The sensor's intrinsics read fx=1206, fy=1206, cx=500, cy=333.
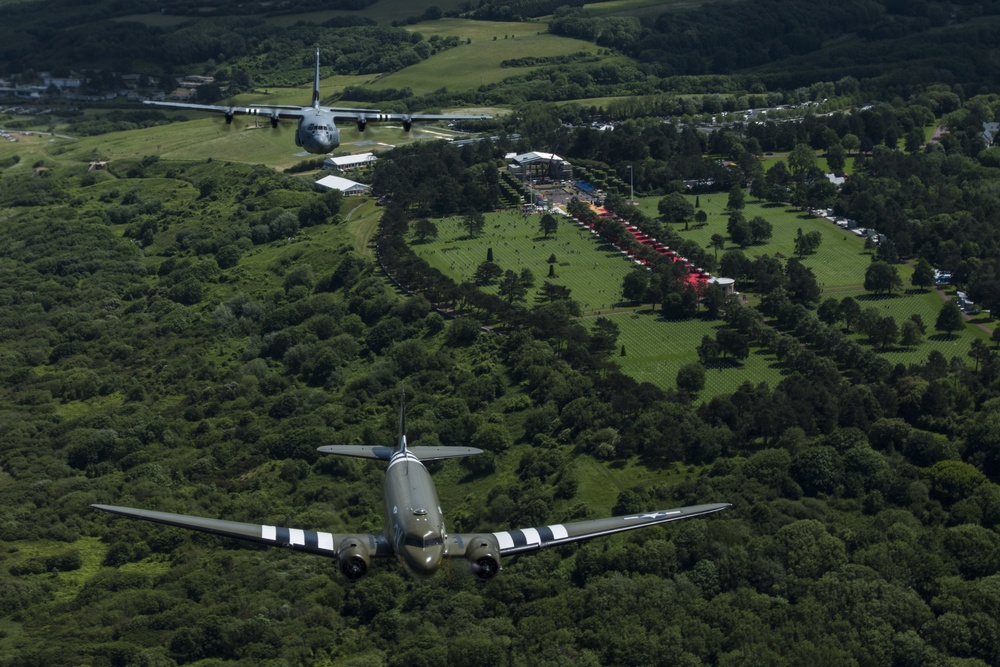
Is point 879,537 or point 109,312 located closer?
point 879,537

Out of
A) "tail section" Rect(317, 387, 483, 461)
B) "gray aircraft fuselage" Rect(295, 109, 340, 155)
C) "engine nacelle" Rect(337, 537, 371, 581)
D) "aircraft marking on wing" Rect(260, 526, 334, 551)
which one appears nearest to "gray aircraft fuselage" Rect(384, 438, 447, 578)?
"engine nacelle" Rect(337, 537, 371, 581)

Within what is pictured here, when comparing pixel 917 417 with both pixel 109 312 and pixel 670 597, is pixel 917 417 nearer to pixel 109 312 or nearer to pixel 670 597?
pixel 670 597

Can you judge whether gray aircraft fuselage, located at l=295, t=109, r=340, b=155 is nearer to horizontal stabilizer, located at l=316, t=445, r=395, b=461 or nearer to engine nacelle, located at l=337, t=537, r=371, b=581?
horizontal stabilizer, located at l=316, t=445, r=395, b=461

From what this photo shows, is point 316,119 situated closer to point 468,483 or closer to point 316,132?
point 316,132

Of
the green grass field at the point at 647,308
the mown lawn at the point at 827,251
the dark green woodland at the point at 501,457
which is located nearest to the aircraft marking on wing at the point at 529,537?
the dark green woodland at the point at 501,457

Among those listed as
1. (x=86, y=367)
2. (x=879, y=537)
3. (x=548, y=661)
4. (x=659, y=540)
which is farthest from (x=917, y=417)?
(x=86, y=367)

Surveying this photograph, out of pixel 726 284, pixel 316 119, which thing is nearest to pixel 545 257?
pixel 726 284
